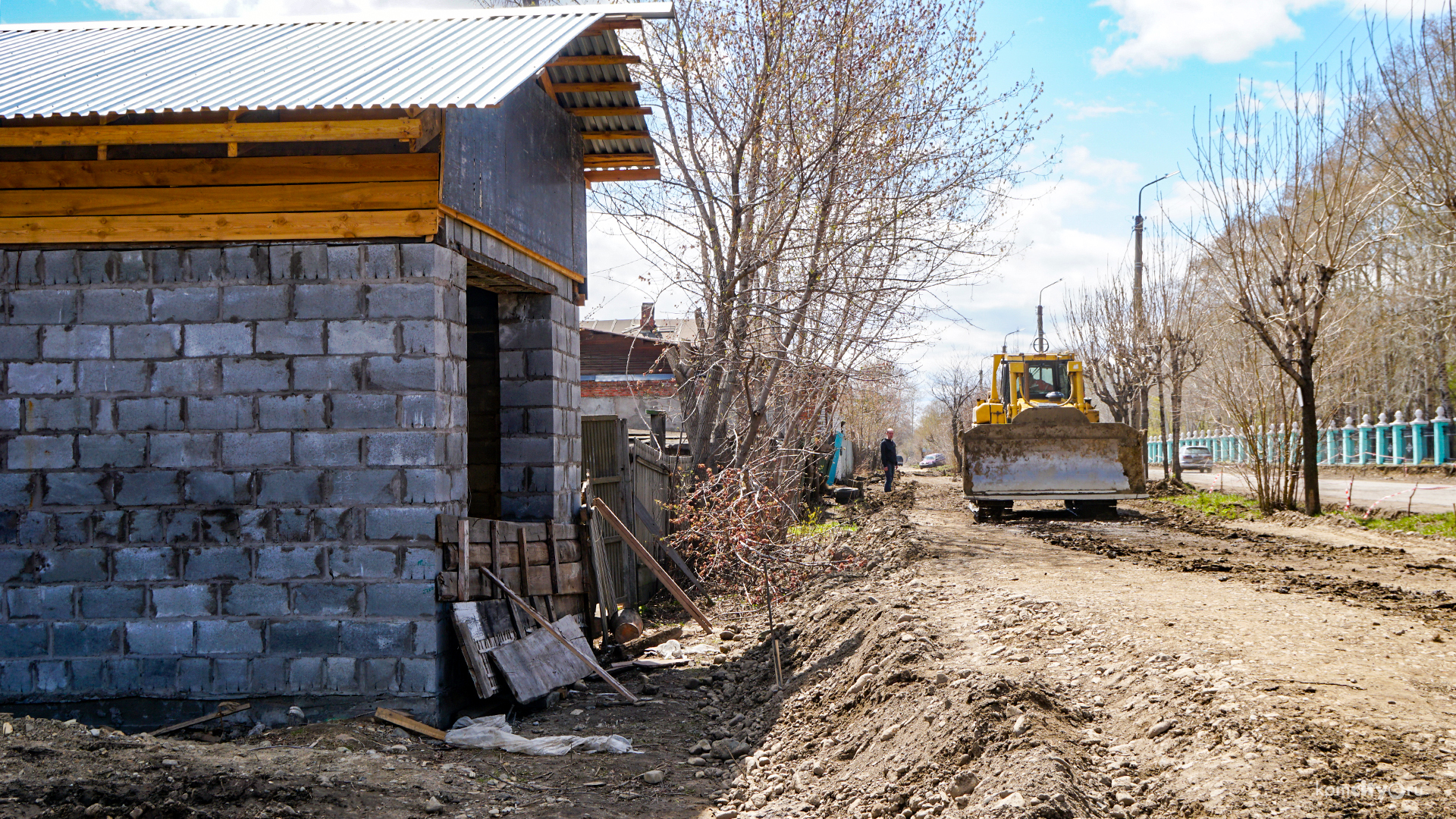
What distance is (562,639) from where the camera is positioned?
23.8 feet

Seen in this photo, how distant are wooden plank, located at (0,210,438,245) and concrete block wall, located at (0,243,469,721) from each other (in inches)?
4.0

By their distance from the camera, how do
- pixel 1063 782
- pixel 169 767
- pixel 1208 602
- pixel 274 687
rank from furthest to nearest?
pixel 1208 602 → pixel 274 687 → pixel 169 767 → pixel 1063 782

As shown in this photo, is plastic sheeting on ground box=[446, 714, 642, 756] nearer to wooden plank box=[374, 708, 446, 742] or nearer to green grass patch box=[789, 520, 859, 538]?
wooden plank box=[374, 708, 446, 742]

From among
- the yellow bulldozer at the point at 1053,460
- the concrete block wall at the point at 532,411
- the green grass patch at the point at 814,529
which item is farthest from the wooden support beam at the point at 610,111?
the yellow bulldozer at the point at 1053,460

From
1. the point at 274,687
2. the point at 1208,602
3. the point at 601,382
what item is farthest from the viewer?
the point at 601,382

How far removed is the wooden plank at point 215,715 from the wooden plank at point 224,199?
317cm

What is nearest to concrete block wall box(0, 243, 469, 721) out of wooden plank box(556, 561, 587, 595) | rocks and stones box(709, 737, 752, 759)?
wooden plank box(556, 561, 587, 595)

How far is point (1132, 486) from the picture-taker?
56.8 ft

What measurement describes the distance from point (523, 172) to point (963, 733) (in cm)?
544

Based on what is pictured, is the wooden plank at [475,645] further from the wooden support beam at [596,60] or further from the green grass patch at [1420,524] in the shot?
the green grass patch at [1420,524]

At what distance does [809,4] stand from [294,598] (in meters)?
9.47

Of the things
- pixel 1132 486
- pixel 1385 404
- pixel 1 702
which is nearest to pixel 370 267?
pixel 1 702

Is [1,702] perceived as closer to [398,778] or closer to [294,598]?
[294,598]

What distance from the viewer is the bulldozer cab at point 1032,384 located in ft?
69.2
